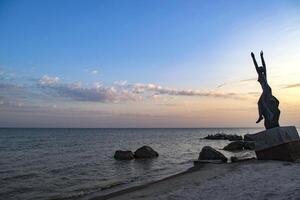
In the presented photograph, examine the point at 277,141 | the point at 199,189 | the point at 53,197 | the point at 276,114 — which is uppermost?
the point at 276,114

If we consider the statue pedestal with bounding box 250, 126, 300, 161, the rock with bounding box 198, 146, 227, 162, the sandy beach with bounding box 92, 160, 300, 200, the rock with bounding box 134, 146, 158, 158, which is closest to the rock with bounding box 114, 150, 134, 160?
the rock with bounding box 134, 146, 158, 158

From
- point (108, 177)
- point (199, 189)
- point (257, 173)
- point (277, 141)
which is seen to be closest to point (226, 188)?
point (199, 189)

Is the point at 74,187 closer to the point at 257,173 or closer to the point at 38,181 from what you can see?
the point at 38,181

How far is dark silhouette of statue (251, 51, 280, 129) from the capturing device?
22.6 meters

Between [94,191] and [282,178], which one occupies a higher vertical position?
[282,178]

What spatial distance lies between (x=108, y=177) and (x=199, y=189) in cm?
1254

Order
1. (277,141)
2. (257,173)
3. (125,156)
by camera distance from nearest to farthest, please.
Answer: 1. (257,173)
2. (277,141)
3. (125,156)

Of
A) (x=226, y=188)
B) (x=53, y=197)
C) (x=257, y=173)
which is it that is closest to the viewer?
(x=226, y=188)

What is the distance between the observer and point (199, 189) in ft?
45.5

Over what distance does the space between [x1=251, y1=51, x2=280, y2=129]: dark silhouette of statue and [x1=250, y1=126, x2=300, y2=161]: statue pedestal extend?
161cm

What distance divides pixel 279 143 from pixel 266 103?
3.58 meters

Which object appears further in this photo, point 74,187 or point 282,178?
point 74,187

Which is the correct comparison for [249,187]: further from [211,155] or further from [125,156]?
[125,156]

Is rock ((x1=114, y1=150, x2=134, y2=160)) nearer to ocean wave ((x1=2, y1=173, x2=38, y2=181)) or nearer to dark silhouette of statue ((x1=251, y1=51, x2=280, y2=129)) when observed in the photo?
ocean wave ((x1=2, y1=173, x2=38, y2=181))
